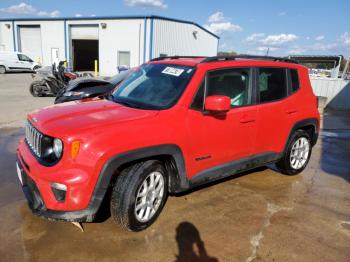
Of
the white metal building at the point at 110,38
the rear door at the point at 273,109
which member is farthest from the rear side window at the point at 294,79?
the white metal building at the point at 110,38

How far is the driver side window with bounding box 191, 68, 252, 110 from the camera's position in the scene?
3588 millimetres

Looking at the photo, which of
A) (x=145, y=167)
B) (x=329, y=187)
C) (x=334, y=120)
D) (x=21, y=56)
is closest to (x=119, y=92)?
(x=145, y=167)

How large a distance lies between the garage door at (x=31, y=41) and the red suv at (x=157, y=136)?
102 feet

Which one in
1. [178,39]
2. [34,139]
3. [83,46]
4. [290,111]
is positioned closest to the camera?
[34,139]

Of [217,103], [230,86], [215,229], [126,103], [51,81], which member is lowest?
[215,229]

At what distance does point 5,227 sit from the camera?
3.34 metres

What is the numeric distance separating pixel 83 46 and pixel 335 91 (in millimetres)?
28757

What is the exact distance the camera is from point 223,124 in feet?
12.3

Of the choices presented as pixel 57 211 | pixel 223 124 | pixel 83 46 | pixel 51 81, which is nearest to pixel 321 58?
pixel 51 81

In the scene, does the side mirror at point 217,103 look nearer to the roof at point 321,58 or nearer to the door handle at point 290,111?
the door handle at point 290,111

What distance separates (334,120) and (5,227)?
35.0 ft

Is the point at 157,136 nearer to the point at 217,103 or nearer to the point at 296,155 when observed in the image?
the point at 217,103

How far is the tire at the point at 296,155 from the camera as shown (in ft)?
16.1

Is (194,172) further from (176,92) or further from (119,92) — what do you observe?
(119,92)
